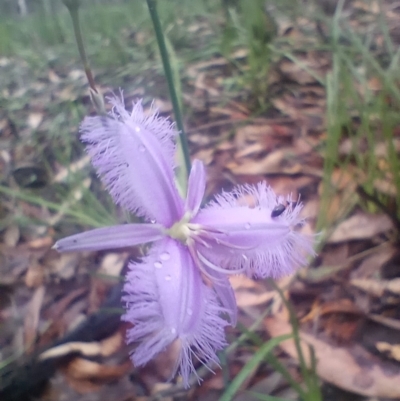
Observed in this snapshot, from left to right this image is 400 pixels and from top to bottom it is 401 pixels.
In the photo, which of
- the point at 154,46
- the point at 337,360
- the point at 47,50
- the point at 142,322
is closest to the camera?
the point at 142,322

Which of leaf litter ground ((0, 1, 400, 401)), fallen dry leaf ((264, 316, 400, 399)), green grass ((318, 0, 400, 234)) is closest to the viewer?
fallen dry leaf ((264, 316, 400, 399))

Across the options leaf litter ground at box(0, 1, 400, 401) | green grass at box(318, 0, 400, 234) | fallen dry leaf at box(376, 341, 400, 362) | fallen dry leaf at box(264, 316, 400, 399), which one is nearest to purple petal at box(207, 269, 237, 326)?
leaf litter ground at box(0, 1, 400, 401)

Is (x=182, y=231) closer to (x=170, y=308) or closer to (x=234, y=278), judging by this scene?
(x=170, y=308)

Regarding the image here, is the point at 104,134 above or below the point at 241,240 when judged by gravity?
above

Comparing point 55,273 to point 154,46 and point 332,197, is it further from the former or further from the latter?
point 154,46

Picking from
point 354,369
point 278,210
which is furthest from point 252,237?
point 354,369

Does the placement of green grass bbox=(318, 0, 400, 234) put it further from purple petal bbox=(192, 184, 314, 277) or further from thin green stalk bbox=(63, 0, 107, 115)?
thin green stalk bbox=(63, 0, 107, 115)

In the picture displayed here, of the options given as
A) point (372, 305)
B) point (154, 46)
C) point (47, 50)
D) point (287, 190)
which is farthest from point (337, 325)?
point (47, 50)
